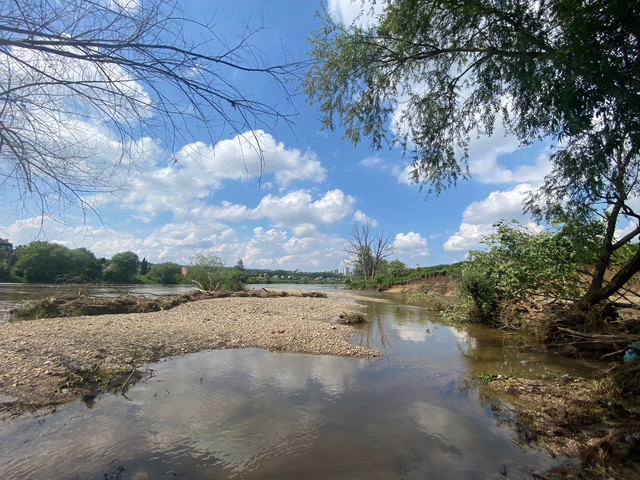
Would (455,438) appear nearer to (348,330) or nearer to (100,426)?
(100,426)

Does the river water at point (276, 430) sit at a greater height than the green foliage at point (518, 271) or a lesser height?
lesser

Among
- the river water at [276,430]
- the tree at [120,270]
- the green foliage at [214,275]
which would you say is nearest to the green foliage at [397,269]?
the green foliage at [214,275]

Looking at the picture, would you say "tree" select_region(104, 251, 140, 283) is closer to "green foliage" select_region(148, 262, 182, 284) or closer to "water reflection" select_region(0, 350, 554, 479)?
"green foliage" select_region(148, 262, 182, 284)

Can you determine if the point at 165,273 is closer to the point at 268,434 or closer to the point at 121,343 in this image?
the point at 121,343

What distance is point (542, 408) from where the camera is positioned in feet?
17.6

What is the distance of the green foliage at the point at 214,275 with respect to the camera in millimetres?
27016

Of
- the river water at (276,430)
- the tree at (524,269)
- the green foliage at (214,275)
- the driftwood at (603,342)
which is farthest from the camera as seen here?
the green foliage at (214,275)

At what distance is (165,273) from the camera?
180 feet

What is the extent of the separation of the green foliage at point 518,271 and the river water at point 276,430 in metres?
4.21

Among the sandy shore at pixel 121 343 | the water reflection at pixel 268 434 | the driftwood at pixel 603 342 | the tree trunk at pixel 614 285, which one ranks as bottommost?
the water reflection at pixel 268 434

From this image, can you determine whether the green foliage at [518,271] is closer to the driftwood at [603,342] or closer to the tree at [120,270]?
the driftwood at [603,342]

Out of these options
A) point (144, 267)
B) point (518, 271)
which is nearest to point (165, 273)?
point (144, 267)

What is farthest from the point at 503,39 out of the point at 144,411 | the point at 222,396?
the point at 144,411

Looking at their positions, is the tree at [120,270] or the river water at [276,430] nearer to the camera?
the river water at [276,430]
